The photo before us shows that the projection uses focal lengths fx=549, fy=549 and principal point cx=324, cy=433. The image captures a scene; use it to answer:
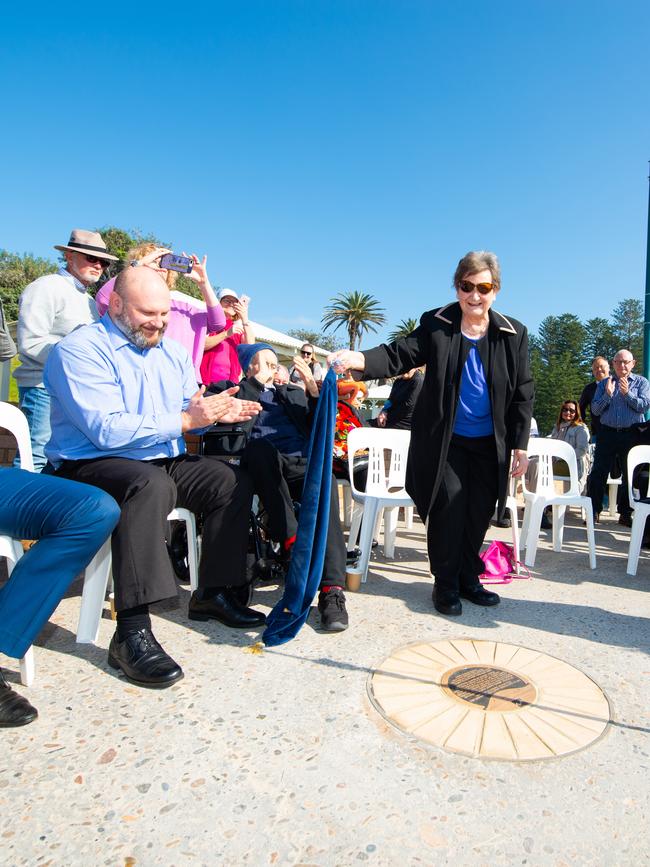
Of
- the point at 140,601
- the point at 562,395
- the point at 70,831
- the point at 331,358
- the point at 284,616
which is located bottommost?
the point at 70,831

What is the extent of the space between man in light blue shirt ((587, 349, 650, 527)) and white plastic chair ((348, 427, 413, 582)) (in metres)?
3.09

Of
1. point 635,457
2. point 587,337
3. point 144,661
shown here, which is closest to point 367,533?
point 144,661

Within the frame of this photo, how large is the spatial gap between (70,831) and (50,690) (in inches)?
31.0

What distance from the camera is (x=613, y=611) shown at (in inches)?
130

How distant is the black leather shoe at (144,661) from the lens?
2195 millimetres

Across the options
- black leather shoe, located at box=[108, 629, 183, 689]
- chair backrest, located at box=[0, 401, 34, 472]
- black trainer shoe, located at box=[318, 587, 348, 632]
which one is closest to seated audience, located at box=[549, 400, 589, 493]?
black trainer shoe, located at box=[318, 587, 348, 632]

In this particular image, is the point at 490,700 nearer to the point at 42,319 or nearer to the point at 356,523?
the point at 356,523

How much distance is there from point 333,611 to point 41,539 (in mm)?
1438

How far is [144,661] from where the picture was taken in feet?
7.30

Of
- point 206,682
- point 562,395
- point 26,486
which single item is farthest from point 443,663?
point 562,395

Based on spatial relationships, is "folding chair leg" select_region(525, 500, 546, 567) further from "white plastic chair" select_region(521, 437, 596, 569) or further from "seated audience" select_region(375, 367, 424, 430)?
"seated audience" select_region(375, 367, 424, 430)

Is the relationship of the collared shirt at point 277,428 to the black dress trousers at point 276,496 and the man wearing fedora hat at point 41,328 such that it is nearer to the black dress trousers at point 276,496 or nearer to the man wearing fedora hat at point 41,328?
the black dress trousers at point 276,496

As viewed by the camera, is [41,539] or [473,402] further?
[473,402]

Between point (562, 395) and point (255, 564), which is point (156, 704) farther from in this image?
point (562, 395)
